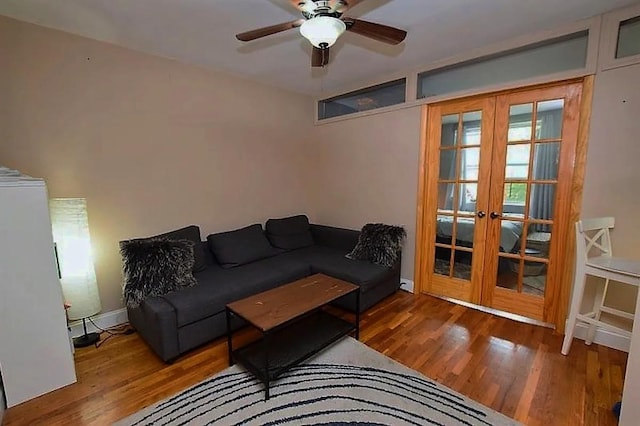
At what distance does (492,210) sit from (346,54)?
2088 millimetres

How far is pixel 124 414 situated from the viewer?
5.54ft

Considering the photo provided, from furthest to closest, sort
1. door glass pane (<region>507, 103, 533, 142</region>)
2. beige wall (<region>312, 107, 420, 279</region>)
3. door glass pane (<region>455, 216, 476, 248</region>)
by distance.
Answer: beige wall (<region>312, 107, 420, 279</region>) → door glass pane (<region>455, 216, 476, 248</region>) → door glass pane (<region>507, 103, 533, 142</region>)

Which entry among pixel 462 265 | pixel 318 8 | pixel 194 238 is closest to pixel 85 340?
pixel 194 238

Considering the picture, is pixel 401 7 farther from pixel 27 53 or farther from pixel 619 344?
pixel 619 344

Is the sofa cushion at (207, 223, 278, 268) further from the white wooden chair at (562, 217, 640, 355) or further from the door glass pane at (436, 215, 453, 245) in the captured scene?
the white wooden chair at (562, 217, 640, 355)

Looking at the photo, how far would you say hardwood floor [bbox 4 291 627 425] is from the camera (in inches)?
67.3

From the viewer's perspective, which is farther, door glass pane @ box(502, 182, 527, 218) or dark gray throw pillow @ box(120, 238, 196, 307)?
door glass pane @ box(502, 182, 527, 218)

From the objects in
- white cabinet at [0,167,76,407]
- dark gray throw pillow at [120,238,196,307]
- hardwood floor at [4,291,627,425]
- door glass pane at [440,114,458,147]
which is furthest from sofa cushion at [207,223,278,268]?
door glass pane at [440,114,458,147]

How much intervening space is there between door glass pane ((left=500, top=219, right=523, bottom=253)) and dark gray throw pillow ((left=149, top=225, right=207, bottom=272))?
9.81 feet

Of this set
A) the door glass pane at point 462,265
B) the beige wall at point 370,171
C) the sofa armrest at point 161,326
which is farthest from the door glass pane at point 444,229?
the sofa armrest at point 161,326

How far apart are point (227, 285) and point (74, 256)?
1157mm

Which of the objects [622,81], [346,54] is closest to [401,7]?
[346,54]

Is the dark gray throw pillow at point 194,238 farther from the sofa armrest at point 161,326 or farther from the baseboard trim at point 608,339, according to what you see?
the baseboard trim at point 608,339

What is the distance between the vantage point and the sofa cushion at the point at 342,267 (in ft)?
9.29
